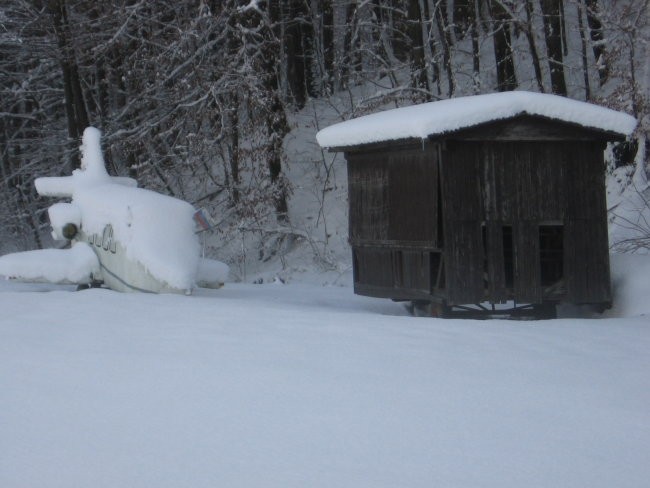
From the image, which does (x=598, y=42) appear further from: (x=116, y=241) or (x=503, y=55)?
(x=116, y=241)

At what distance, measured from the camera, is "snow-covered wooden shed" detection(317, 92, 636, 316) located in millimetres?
11594

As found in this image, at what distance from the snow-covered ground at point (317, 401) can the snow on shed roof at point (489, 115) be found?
266cm

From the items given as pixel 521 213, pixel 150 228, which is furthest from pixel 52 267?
pixel 521 213

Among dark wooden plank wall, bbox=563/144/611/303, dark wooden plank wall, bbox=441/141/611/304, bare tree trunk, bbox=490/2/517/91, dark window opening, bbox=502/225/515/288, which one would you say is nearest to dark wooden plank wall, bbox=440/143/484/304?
dark wooden plank wall, bbox=441/141/611/304

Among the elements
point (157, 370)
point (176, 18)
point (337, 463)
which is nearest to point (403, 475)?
point (337, 463)

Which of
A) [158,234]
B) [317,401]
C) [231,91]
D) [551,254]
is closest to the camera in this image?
[317,401]

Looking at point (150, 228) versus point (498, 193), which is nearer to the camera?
point (498, 193)

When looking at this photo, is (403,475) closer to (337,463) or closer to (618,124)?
(337,463)

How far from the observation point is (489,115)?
1130 cm

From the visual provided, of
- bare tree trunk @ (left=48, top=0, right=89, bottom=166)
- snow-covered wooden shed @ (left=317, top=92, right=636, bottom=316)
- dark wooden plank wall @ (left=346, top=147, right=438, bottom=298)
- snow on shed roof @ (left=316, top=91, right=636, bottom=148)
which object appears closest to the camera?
snow on shed roof @ (left=316, top=91, right=636, bottom=148)

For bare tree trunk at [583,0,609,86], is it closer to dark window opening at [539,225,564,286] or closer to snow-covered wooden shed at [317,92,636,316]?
dark window opening at [539,225,564,286]

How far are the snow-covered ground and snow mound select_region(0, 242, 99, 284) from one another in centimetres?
301

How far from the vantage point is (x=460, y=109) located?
11258mm

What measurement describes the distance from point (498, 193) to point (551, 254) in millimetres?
1963
